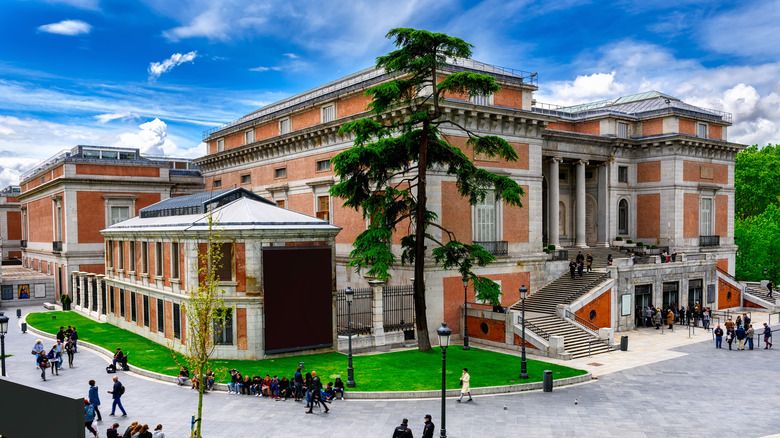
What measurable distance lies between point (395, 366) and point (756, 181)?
55544 millimetres

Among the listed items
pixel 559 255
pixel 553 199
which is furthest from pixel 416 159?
pixel 553 199

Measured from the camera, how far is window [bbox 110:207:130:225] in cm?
4962

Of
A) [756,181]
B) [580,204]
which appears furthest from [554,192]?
[756,181]

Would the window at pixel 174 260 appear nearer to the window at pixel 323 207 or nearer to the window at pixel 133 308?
the window at pixel 133 308

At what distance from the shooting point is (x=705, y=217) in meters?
45.9

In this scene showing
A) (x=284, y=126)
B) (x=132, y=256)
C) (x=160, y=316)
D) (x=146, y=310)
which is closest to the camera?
(x=160, y=316)

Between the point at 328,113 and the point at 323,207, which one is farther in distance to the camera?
the point at 323,207

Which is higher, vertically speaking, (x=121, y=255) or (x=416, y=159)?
(x=416, y=159)

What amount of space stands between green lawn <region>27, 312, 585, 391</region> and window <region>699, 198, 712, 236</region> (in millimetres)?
27563

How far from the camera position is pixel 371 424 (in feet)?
57.7

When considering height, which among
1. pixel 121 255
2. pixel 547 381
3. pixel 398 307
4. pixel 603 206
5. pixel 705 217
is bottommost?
pixel 547 381

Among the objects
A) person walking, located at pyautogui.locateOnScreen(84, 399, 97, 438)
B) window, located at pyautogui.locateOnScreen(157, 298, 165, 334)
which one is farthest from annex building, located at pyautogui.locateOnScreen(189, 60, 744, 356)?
person walking, located at pyautogui.locateOnScreen(84, 399, 97, 438)

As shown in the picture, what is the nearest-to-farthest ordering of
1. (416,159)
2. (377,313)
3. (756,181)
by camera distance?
(416,159)
(377,313)
(756,181)

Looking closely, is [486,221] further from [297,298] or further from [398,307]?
[297,298]
